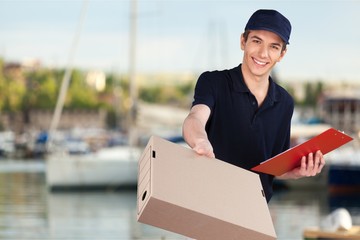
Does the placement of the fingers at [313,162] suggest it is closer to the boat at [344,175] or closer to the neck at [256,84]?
the neck at [256,84]

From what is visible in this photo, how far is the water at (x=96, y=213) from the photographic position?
1867 cm

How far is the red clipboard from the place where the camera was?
333cm

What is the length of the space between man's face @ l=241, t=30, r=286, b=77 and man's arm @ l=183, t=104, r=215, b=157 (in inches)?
8.1

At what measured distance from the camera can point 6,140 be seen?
83.4 m

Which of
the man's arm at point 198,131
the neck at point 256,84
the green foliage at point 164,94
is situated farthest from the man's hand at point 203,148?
the green foliage at point 164,94

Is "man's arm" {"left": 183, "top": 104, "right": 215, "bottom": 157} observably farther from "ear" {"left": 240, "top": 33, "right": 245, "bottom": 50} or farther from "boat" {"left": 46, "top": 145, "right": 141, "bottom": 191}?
Answer: "boat" {"left": 46, "top": 145, "right": 141, "bottom": 191}

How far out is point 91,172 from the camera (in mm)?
28969

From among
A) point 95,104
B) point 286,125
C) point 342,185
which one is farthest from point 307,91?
point 286,125

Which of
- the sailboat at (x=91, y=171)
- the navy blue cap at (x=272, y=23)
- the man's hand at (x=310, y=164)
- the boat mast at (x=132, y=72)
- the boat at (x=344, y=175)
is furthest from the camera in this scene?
the boat at (x=344, y=175)

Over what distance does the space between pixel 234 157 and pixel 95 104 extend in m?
114

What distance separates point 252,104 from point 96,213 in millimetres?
20489

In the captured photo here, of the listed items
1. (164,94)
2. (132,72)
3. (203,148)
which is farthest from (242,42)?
(164,94)

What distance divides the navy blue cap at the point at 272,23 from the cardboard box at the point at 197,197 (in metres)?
0.44

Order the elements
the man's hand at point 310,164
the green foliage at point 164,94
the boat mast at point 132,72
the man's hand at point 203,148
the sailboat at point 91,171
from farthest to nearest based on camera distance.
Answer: the green foliage at point 164,94 → the boat mast at point 132,72 → the sailboat at point 91,171 → the man's hand at point 310,164 → the man's hand at point 203,148
